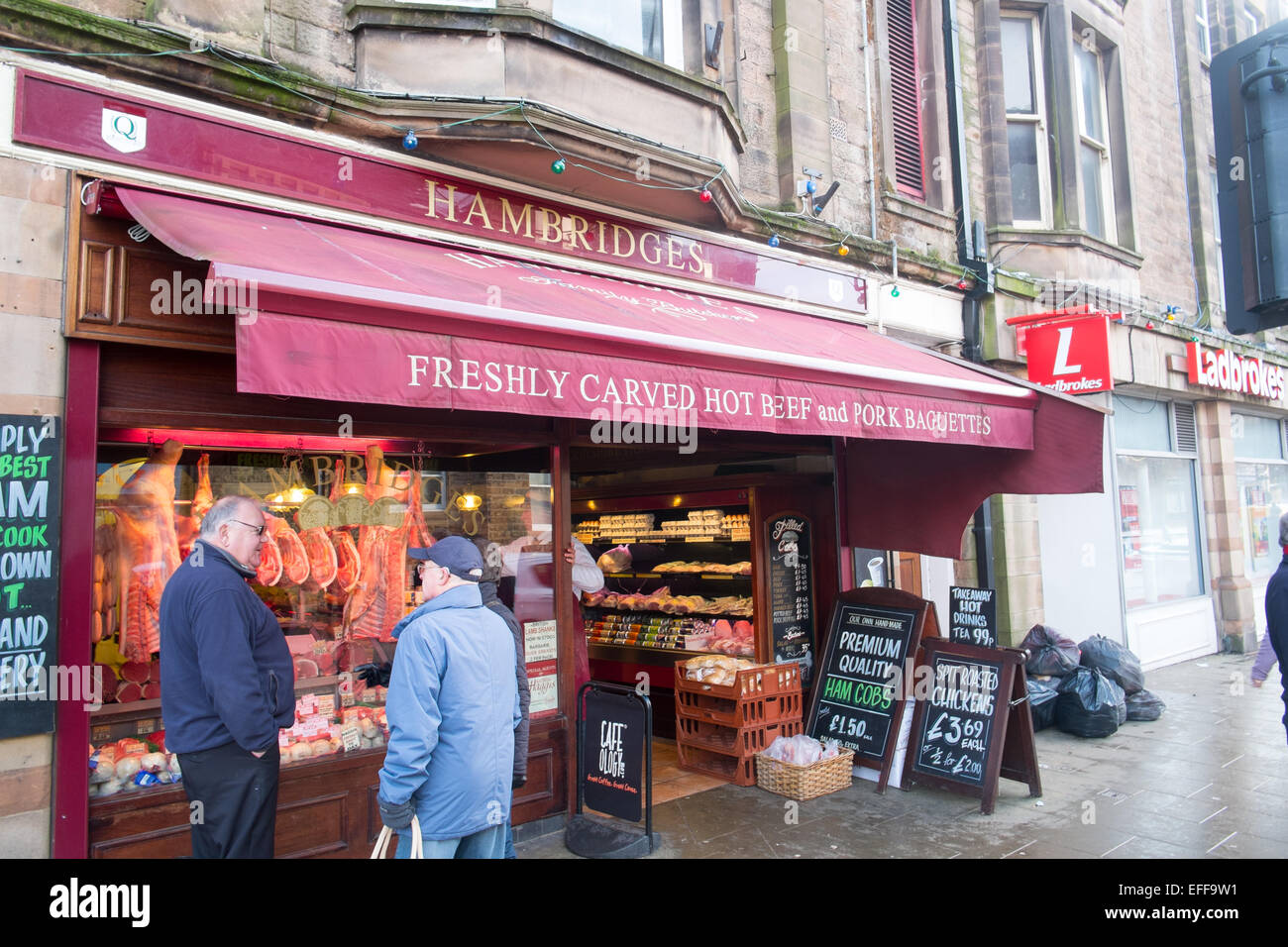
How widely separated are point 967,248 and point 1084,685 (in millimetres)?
5122

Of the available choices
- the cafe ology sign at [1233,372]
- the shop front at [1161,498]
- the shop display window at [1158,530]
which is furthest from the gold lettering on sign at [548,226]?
the cafe ology sign at [1233,372]

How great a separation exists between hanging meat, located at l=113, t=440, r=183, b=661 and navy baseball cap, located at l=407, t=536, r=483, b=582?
2.04 meters

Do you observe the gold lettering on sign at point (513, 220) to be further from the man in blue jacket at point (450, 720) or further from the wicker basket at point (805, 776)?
the wicker basket at point (805, 776)

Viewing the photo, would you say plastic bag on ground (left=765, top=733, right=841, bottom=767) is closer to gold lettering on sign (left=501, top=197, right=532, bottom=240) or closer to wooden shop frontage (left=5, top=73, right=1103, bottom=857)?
wooden shop frontage (left=5, top=73, right=1103, bottom=857)

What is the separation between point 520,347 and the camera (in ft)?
13.4

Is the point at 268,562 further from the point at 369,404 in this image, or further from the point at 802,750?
the point at 802,750

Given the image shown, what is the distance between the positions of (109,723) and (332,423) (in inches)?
78.0

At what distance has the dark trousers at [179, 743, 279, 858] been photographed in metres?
3.66

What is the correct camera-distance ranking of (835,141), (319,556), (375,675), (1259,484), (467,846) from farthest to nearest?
(1259,484) → (835,141) → (319,556) → (375,675) → (467,846)

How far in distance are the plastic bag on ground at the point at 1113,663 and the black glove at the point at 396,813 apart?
7671mm

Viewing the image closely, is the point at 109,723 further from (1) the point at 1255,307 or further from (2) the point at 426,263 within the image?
(1) the point at 1255,307
